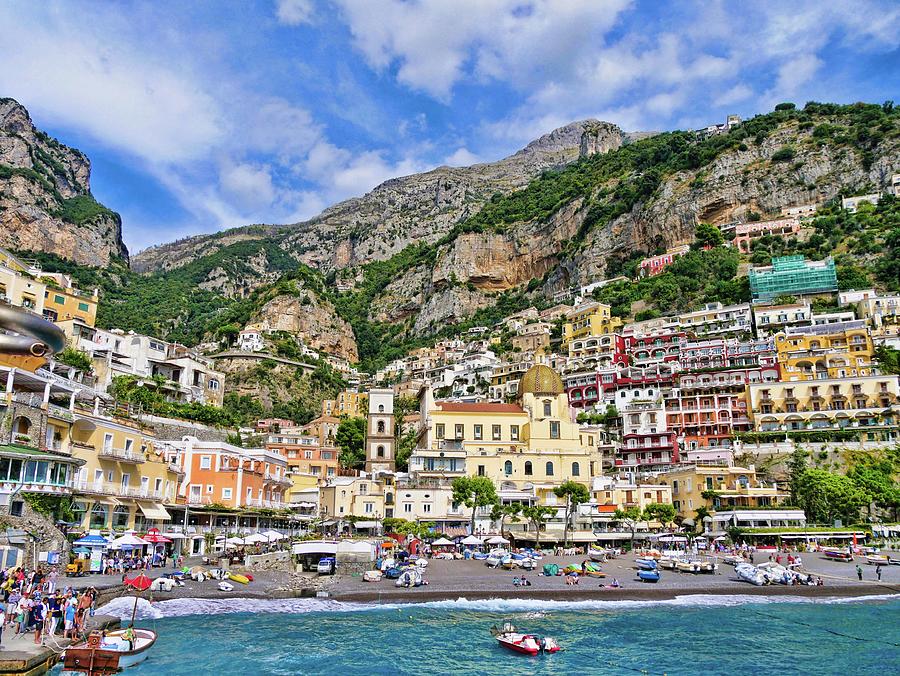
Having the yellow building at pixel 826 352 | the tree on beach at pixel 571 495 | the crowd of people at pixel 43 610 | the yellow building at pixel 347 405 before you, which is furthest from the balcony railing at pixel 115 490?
the yellow building at pixel 826 352

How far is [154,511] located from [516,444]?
37.5 m

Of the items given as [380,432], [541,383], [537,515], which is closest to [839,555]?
[537,515]

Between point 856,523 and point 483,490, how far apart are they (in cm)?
3054

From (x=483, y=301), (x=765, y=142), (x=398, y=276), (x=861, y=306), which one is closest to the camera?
(x=861, y=306)

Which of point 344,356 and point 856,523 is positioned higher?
point 344,356

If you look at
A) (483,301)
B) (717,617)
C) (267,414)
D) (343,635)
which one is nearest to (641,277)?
(483,301)

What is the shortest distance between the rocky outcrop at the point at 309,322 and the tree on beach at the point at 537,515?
264 feet

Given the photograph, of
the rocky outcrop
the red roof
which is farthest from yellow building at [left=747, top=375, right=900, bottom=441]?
the rocky outcrop

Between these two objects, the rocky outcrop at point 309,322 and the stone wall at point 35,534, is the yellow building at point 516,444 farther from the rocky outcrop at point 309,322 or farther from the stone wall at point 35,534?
the rocky outcrop at point 309,322

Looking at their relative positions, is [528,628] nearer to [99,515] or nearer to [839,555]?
[99,515]

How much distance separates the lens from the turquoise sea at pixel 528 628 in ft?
85.3

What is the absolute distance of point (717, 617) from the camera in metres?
35.3

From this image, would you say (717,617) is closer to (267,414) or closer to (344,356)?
(267,414)

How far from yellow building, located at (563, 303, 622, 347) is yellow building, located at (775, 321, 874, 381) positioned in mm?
28066
